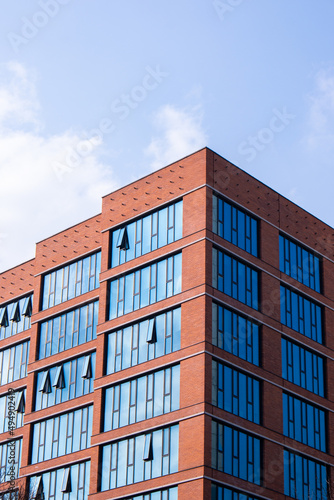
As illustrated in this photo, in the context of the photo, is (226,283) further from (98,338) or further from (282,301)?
(98,338)

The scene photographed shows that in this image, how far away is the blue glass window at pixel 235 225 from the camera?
2184 inches

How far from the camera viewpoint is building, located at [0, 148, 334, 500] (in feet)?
170

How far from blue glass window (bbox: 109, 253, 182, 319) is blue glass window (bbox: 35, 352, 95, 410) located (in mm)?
4016

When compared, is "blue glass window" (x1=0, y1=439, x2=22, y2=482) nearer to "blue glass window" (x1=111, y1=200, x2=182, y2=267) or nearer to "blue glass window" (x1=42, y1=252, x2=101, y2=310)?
"blue glass window" (x1=42, y1=252, x2=101, y2=310)

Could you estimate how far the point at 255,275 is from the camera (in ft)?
187

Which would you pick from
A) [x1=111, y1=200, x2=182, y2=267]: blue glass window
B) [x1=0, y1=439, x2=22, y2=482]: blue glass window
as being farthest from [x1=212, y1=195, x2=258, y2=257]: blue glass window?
[x1=0, y1=439, x2=22, y2=482]: blue glass window

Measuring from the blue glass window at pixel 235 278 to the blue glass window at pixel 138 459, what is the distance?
26.4ft

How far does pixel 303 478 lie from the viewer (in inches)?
2170

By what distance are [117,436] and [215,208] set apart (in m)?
13.4

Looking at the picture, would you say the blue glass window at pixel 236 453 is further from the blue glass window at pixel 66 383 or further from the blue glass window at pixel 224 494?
the blue glass window at pixel 66 383

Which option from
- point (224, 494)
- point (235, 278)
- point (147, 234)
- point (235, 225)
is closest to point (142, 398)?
point (224, 494)

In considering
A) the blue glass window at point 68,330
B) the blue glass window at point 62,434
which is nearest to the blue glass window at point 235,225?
the blue glass window at point 68,330

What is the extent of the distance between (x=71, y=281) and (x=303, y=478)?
1856 cm

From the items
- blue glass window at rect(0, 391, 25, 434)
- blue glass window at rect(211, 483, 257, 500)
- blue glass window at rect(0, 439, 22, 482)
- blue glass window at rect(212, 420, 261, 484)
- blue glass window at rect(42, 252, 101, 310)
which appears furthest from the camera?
blue glass window at rect(0, 391, 25, 434)
